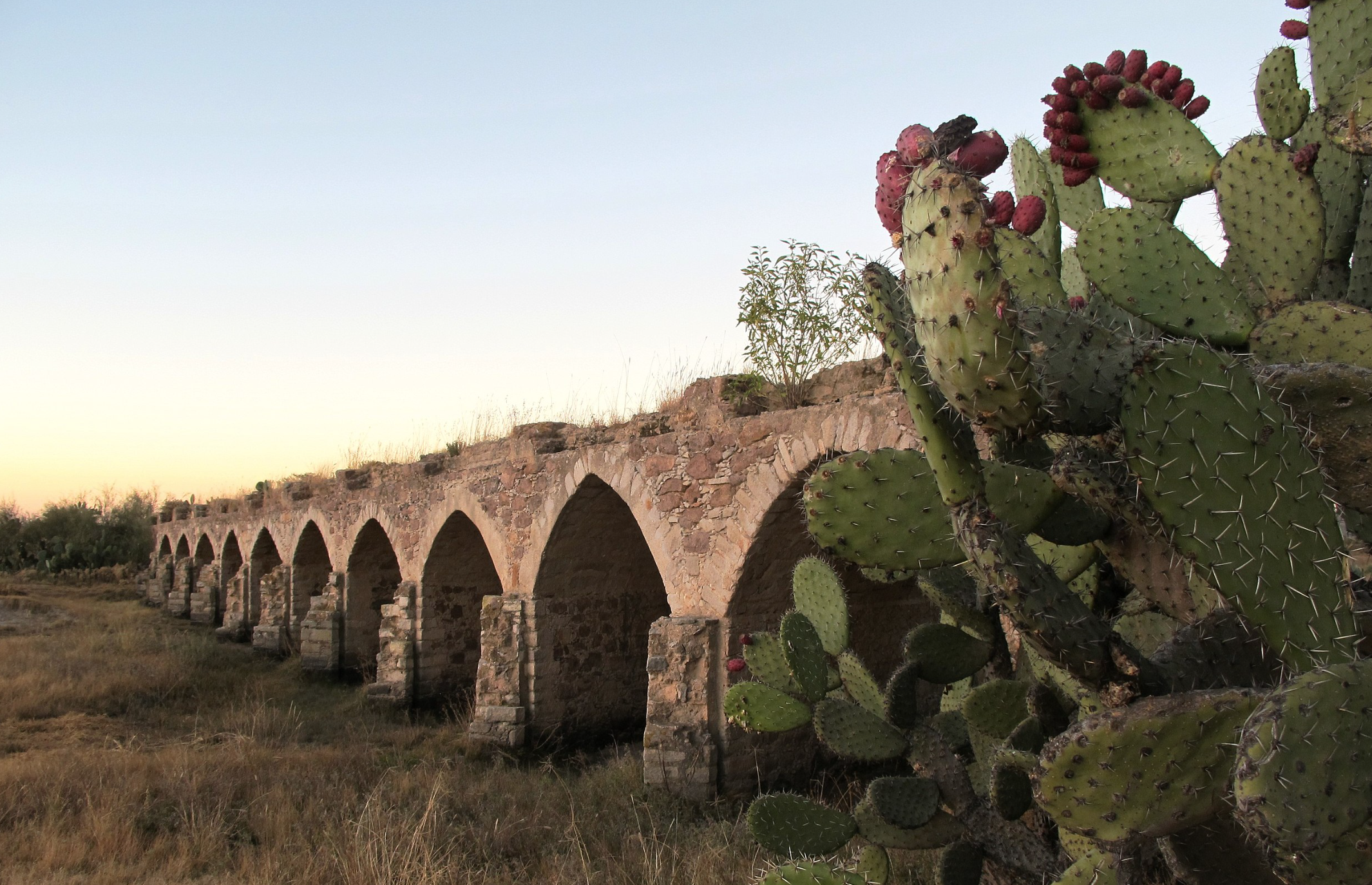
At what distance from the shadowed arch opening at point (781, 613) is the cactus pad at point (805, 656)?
226cm

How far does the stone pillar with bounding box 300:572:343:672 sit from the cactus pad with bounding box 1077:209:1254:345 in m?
12.1

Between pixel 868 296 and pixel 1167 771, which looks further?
pixel 868 296

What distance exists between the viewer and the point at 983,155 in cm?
193

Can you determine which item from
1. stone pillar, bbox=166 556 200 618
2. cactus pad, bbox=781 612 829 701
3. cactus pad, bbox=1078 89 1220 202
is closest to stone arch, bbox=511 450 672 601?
cactus pad, bbox=781 612 829 701

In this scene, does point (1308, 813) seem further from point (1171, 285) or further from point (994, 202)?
point (1171, 285)

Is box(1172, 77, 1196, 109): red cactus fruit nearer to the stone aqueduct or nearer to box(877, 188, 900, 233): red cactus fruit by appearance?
box(877, 188, 900, 233): red cactus fruit

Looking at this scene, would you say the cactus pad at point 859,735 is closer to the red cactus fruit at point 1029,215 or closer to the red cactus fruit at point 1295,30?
the red cactus fruit at point 1029,215

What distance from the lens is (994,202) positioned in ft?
5.97

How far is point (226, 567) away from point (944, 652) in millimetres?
20669

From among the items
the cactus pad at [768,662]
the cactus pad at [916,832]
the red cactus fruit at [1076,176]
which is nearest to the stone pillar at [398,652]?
the cactus pad at [768,662]

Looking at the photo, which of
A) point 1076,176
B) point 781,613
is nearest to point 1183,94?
point 1076,176

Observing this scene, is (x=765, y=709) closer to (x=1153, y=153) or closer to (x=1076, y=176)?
(x=1076, y=176)

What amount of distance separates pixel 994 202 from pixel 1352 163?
199cm

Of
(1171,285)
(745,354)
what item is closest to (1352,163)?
(1171,285)
